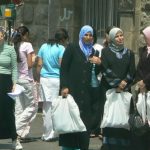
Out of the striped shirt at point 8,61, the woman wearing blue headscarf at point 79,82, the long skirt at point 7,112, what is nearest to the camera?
the woman wearing blue headscarf at point 79,82

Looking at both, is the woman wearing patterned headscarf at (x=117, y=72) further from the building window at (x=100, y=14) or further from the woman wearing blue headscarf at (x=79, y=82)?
the building window at (x=100, y=14)

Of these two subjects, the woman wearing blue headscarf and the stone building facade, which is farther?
the stone building facade

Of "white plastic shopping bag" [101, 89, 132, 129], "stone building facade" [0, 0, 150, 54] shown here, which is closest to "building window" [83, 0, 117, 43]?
"stone building facade" [0, 0, 150, 54]

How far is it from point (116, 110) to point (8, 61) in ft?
6.49

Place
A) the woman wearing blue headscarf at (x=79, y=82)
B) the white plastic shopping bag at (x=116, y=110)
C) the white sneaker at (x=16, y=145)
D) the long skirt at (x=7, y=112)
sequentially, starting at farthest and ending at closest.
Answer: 1. the white sneaker at (x=16, y=145)
2. the long skirt at (x=7, y=112)
3. the woman wearing blue headscarf at (x=79, y=82)
4. the white plastic shopping bag at (x=116, y=110)

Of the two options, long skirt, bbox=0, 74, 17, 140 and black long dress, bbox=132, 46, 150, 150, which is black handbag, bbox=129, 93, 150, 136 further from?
long skirt, bbox=0, 74, 17, 140

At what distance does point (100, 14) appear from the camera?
16.3 meters

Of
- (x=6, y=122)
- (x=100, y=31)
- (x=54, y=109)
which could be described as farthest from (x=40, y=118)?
(x=54, y=109)

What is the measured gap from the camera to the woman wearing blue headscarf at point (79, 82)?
10.3m

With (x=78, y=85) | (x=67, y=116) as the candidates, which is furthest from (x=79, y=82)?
(x=67, y=116)

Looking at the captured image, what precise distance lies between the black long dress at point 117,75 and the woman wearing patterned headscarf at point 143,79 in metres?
0.12

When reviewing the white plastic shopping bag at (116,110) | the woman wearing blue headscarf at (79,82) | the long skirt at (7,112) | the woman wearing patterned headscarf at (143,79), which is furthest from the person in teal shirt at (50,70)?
the woman wearing patterned headscarf at (143,79)

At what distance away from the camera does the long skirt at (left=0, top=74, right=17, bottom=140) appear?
449 inches

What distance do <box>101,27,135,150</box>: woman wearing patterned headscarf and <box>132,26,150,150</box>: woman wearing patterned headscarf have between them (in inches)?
5.2
